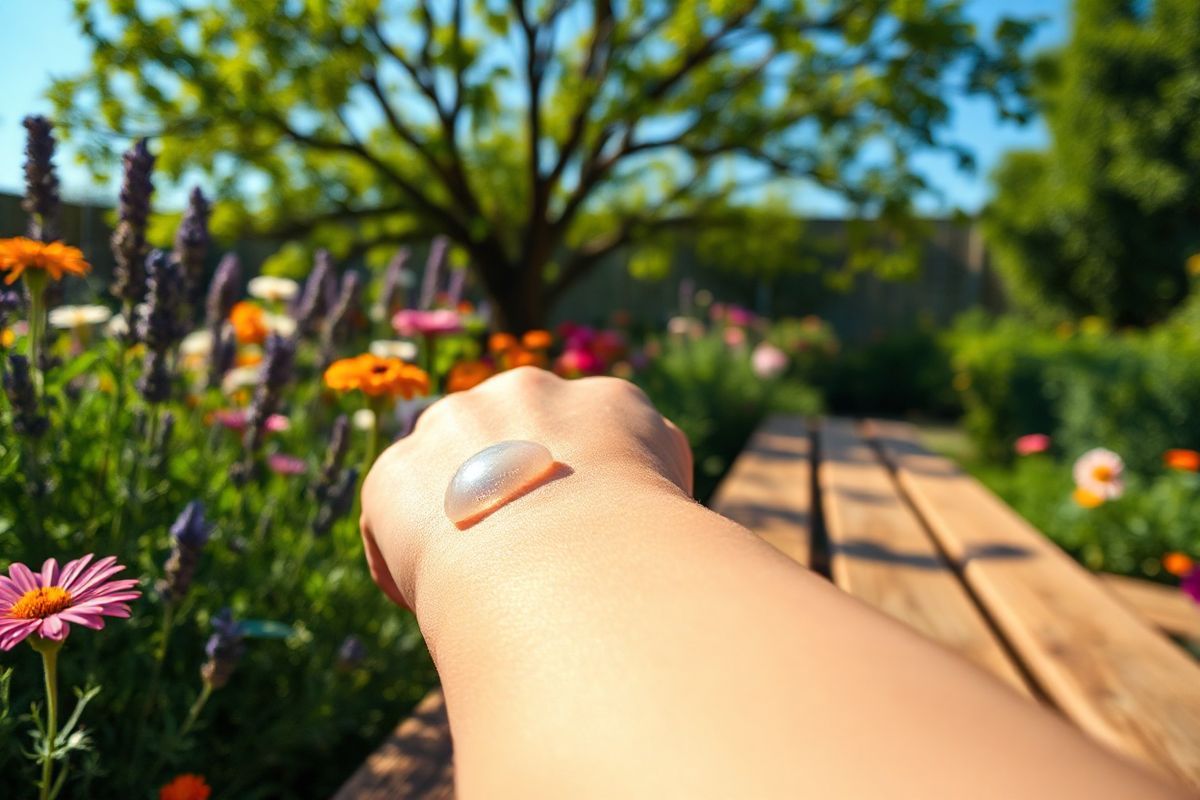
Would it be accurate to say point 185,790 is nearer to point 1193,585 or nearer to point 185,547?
point 185,547

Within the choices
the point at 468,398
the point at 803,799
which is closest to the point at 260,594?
the point at 468,398

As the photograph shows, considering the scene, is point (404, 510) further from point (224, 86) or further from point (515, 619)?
point (224, 86)

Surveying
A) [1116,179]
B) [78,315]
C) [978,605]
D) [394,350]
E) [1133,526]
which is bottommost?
[1133,526]

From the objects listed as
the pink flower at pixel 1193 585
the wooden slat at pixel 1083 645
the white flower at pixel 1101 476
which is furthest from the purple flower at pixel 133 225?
the white flower at pixel 1101 476

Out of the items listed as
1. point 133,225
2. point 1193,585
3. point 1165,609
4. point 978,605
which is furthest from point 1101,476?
point 133,225

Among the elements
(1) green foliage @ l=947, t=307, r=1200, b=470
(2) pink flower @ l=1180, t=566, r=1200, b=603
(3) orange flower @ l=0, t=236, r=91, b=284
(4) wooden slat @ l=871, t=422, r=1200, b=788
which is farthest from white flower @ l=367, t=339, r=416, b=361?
(1) green foliage @ l=947, t=307, r=1200, b=470

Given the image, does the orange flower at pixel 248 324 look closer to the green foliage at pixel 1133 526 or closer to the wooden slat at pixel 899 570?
the wooden slat at pixel 899 570

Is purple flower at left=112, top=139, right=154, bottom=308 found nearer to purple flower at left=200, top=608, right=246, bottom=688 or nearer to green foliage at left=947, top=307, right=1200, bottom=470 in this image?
purple flower at left=200, top=608, right=246, bottom=688

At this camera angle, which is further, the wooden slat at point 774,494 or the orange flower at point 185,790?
the wooden slat at point 774,494
